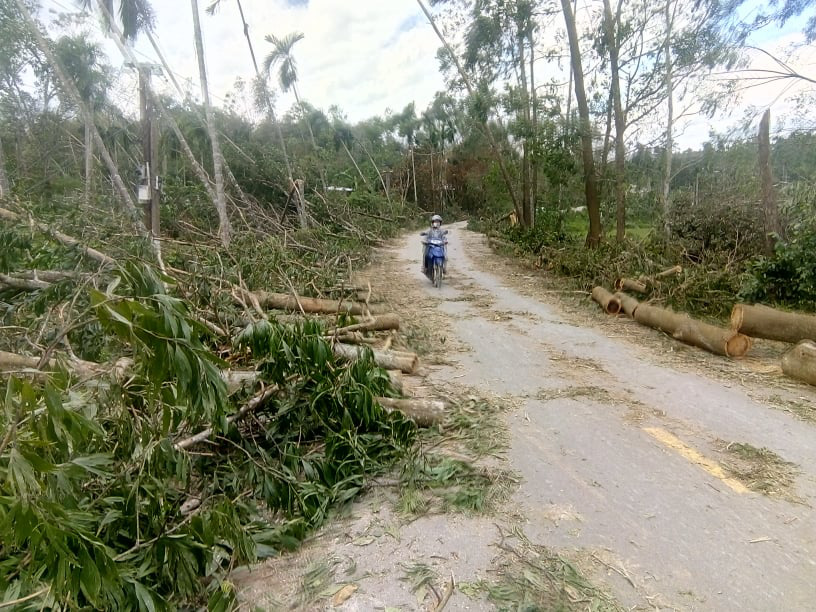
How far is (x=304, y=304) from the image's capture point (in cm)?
721

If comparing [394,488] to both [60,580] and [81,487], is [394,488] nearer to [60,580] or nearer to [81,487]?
[81,487]

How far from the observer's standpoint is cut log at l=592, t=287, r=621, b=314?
8538 mm

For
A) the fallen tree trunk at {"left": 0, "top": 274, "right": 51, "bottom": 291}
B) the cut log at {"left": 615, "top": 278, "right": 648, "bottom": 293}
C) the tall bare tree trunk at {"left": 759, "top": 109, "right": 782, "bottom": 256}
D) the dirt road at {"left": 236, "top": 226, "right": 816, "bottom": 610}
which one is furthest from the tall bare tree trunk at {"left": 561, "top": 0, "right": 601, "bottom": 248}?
the fallen tree trunk at {"left": 0, "top": 274, "right": 51, "bottom": 291}

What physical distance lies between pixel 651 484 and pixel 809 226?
20.8ft

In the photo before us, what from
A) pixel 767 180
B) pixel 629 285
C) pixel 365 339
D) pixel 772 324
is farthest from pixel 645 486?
pixel 767 180

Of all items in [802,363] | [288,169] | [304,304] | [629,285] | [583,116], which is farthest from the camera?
[288,169]

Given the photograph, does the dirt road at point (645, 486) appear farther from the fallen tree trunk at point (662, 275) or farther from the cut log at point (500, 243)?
the cut log at point (500, 243)

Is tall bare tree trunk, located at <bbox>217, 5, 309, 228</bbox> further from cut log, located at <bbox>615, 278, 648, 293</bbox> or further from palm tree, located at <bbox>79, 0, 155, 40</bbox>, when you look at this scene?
cut log, located at <bbox>615, 278, 648, 293</bbox>

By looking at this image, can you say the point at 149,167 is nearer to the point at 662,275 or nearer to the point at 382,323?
the point at 382,323

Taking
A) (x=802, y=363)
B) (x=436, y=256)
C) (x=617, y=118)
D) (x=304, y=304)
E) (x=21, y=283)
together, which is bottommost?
(x=802, y=363)

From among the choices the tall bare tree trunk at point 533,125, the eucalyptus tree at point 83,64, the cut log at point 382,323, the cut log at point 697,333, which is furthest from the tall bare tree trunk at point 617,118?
the eucalyptus tree at point 83,64

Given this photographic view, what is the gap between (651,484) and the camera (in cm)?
316

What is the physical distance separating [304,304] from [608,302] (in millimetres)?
5030

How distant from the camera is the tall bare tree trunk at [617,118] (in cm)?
1247
